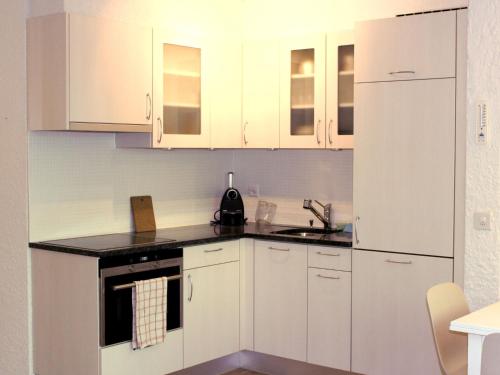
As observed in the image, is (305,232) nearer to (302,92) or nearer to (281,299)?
(281,299)

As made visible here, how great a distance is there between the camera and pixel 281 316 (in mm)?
5125

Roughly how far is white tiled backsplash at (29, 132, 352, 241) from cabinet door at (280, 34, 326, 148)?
1.16ft

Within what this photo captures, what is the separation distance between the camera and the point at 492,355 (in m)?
4.21

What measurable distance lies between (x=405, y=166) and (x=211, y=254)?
1.35m

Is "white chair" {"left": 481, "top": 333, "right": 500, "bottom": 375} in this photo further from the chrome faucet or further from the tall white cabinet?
the chrome faucet

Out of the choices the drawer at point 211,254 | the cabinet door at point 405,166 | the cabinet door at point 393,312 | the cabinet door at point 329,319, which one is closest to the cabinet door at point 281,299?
the cabinet door at point 329,319

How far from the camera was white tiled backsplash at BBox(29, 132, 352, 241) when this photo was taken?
4656 millimetres

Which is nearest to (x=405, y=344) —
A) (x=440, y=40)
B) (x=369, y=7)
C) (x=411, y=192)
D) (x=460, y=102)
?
(x=411, y=192)

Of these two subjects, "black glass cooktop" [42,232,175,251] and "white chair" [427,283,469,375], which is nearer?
"white chair" [427,283,469,375]

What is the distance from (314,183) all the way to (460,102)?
59.1 inches

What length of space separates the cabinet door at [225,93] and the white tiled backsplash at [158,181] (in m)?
0.38

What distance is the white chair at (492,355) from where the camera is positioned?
419 centimetres

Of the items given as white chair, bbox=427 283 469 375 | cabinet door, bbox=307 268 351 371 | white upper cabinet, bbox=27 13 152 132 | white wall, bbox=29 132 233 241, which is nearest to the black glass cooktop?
white wall, bbox=29 132 233 241

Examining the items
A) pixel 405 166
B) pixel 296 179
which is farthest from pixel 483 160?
pixel 296 179
